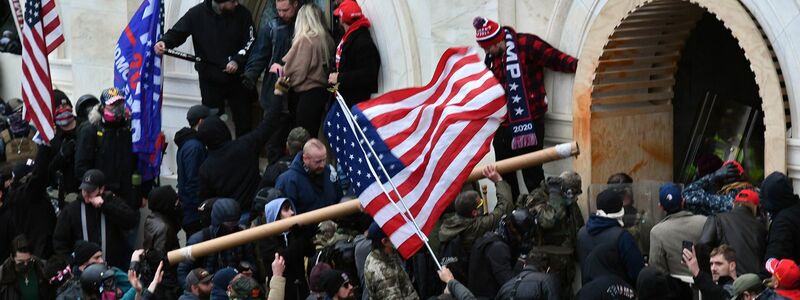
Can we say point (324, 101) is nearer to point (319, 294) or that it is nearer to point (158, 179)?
point (158, 179)

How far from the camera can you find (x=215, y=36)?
20.4 meters

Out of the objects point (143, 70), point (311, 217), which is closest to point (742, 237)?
point (311, 217)

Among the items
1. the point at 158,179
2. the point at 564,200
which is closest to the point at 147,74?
the point at 158,179

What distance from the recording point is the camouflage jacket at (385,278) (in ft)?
50.0

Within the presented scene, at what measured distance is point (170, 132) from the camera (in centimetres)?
2175

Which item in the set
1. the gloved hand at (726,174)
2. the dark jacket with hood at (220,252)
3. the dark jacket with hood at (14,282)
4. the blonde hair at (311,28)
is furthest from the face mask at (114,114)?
the gloved hand at (726,174)

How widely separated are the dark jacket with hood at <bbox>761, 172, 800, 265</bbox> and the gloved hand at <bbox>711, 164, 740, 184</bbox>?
2.90ft

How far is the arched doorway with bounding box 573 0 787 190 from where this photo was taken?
1681 cm

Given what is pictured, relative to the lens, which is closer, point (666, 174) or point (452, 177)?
point (452, 177)

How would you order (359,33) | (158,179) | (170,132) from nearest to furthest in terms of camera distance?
1. (359,33)
2. (158,179)
3. (170,132)

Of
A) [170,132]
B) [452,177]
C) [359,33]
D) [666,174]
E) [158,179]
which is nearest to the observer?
[452,177]

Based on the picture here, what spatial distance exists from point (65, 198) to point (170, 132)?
195cm

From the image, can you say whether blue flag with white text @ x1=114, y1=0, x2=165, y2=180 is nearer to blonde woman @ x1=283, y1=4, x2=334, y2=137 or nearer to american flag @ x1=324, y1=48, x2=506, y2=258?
blonde woman @ x1=283, y1=4, x2=334, y2=137

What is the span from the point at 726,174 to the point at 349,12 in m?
4.50
